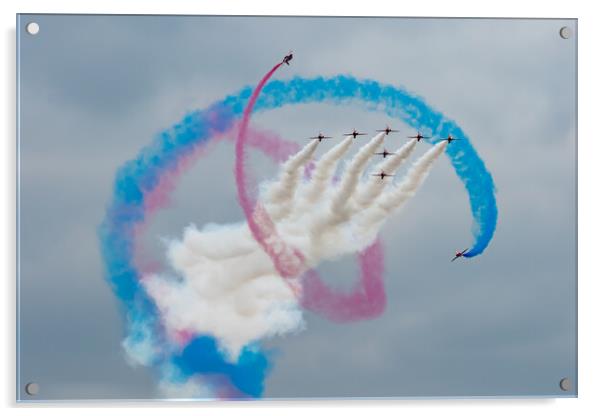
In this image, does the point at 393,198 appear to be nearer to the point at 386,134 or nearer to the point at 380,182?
the point at 380,182

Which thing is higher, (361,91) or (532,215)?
(361,91)

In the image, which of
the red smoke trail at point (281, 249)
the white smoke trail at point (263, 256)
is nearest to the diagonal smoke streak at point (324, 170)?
the white smoke trail at point (263, 256)

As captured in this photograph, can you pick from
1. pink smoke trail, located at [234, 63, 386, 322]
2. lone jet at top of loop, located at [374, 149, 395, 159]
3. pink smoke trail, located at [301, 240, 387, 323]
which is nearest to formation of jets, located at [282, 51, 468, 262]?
lone jet at top of loop, located at [374, 149, 395, 159]

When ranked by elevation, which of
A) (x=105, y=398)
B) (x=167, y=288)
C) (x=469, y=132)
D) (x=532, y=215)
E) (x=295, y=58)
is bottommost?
(x=105, y=398)

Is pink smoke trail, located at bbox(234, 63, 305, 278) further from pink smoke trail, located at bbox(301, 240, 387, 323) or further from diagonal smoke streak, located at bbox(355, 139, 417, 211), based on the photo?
diagonal smoke streak, located at bbox(355, 139, 417, 211)

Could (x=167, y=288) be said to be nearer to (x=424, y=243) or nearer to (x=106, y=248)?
(x=106, y=248)

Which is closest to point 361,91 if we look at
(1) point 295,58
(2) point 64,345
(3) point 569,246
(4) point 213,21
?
(1) point 295,58
